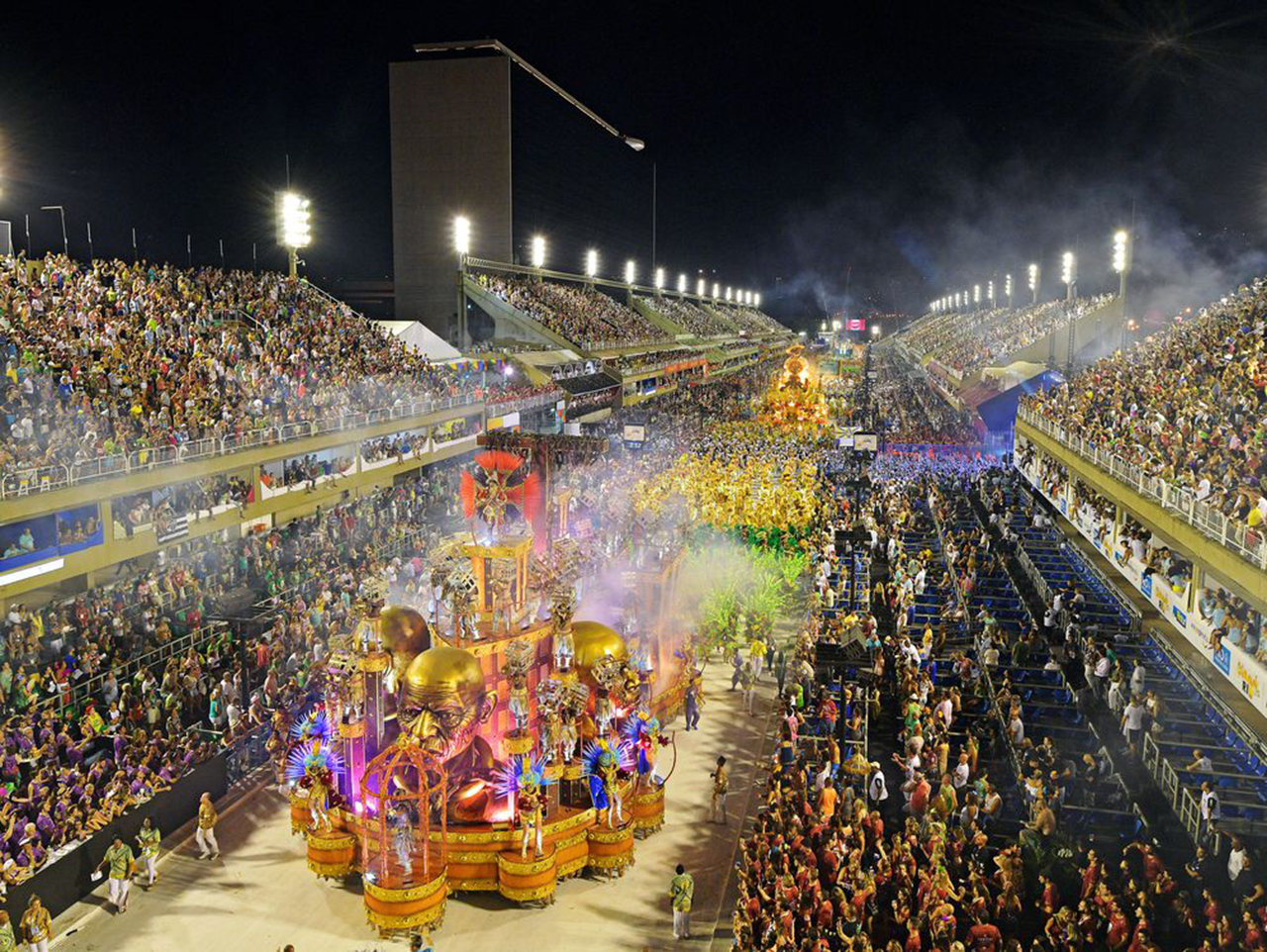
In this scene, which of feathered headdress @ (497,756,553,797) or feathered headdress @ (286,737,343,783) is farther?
feathered headdress @ (286,737,343,783)

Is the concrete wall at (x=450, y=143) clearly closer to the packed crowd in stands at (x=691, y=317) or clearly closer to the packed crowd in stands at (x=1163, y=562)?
the packed crowd in stands at (x=691, y=317)

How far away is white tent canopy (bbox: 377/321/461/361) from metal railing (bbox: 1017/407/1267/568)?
97.6 feet

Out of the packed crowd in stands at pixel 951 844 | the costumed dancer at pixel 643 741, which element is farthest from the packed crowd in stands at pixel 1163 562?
the costumed dancer at pixel 643 741

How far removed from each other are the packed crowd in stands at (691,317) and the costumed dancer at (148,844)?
93375 millimetres

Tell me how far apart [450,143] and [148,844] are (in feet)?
203

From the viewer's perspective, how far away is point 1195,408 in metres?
22.8

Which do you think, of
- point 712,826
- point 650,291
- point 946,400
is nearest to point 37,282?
point 712,826

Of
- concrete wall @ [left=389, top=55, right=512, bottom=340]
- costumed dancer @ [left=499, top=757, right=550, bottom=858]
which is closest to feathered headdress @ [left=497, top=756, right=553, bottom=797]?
costumed dancer @ [left=499, top=757, right=550, bottom=858]

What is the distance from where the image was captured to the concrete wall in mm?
66250

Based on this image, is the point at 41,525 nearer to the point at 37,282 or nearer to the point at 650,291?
the point at 37,282

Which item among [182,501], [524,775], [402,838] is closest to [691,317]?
[182,501]

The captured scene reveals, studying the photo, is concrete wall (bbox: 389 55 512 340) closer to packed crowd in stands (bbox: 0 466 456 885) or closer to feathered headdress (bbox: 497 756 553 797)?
packed crowd in stands (bbox: 0 466 456 885)

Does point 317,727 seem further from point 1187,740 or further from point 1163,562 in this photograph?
point 1163,562

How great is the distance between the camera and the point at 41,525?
20.2 metres
